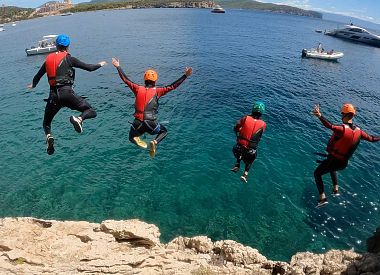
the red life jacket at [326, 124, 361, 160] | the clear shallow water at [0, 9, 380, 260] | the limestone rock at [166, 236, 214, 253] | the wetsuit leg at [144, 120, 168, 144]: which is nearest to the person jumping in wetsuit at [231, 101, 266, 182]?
the red life jacket at [326, 124, 361, 160]

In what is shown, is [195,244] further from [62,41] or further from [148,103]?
[62,41]

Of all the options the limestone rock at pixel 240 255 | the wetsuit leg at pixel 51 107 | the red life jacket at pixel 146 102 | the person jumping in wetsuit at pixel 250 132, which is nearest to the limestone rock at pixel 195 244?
the limestone rock at pixel 240 255

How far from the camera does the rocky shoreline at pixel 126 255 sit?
38.3ft

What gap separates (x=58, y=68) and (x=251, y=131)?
8161mm

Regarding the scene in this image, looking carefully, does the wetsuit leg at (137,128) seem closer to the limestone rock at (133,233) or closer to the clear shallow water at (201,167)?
the limestone rock at (133,233)

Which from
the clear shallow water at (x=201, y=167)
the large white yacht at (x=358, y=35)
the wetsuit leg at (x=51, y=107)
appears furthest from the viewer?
the large white yacht at (x=358, y=35)

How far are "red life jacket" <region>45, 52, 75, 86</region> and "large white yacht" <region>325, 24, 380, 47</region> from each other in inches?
4503

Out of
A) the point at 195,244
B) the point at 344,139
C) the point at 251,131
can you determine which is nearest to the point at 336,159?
the point at 344,139

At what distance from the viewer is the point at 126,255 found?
12.5 m

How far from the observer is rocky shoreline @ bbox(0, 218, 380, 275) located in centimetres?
1167

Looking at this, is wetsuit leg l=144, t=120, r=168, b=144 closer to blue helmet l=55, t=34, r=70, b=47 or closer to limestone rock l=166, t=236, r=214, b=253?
blue helmet l=55, t=34, r=70, b=47

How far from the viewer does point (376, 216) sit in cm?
2227

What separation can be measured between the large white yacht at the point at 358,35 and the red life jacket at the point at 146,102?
369 feet

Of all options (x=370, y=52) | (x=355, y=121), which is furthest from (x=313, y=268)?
(x=370, y=52)
